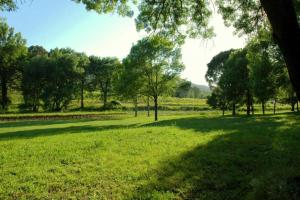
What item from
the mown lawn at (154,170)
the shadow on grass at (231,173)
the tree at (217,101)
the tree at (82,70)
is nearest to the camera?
the shadow on grass at (231,173)

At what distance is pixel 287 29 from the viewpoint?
15.7 ft

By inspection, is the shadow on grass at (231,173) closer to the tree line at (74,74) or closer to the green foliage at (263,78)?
the green foliage at (263,78)

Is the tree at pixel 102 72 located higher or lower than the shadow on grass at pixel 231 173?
higher

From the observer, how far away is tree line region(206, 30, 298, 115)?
34.8m

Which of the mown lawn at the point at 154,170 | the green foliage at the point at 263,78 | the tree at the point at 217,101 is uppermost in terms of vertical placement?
the green foliage at the point at 263,78

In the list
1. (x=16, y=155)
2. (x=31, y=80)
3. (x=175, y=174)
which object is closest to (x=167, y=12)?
(x=175, y=174)

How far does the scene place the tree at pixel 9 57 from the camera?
63312mm

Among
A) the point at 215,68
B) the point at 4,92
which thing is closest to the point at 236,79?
the point at 215,68

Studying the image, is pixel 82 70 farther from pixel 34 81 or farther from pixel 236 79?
pixel 236 79

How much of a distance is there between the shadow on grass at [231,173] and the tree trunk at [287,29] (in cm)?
243

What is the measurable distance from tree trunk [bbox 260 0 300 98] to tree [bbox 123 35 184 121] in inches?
1498

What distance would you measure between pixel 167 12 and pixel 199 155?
555 centimetres

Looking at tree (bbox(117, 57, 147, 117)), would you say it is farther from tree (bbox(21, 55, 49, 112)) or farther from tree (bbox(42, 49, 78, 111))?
tree (bbox(21, 55, 49, 112))

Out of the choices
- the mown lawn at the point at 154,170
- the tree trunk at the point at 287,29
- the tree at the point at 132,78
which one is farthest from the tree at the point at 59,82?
the tree trunk at the point at 287,29
